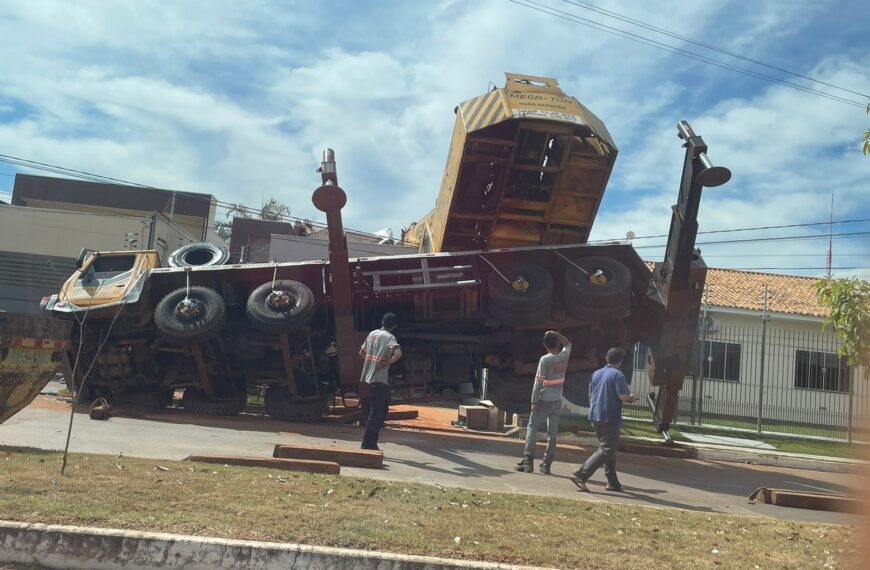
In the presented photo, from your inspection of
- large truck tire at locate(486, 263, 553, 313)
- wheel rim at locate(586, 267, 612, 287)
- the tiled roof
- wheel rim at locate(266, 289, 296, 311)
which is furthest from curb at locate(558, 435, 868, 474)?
the tiled roof

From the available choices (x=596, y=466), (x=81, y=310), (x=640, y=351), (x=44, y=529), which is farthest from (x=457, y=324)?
(x=44, y=529)

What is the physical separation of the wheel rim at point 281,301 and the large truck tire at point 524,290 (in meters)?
2.86

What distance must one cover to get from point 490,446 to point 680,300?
11.1 feet

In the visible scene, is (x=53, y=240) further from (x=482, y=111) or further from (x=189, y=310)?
(x=482, y=111)

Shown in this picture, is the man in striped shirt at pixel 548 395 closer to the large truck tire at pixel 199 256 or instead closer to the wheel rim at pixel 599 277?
the wheel rim at pixel 599 277

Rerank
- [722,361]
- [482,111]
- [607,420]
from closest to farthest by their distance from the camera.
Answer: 1. [607,420]
2. [482,111]
3. [722,361]

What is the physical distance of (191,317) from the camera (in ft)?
34.4

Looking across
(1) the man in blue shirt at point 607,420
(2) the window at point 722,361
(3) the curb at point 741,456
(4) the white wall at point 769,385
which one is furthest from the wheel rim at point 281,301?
(2) the window at point 722,361

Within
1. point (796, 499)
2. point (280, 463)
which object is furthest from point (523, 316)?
point (280, 463)

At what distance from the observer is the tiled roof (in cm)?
2255

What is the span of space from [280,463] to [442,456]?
109 inches

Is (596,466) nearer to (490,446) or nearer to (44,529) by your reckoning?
(490,446)

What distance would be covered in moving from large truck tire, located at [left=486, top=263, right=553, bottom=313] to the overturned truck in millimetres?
21

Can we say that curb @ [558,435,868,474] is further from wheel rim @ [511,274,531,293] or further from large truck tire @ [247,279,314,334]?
large truck tire @ [247,279,314,334]
